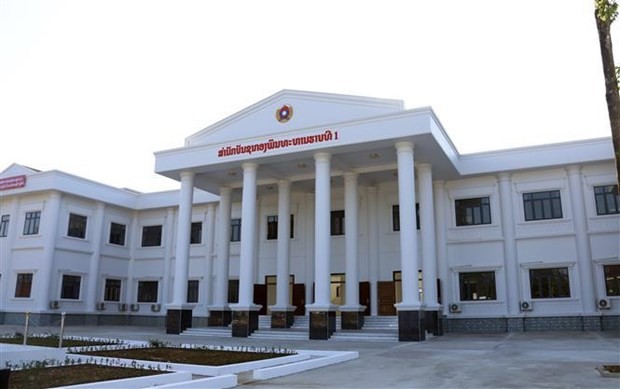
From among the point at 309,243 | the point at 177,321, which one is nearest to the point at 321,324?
the point at 177,321

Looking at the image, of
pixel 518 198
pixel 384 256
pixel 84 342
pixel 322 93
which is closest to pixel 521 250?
pixel 518 198

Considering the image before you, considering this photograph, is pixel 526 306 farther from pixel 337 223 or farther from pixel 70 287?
pixel 70 287

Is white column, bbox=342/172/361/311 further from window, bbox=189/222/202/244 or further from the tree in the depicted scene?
the tree

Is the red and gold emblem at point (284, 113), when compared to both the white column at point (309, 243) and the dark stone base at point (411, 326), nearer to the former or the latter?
the white column at point (309, 243)

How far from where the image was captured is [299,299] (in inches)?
890

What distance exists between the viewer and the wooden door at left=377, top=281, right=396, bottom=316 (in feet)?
68.0

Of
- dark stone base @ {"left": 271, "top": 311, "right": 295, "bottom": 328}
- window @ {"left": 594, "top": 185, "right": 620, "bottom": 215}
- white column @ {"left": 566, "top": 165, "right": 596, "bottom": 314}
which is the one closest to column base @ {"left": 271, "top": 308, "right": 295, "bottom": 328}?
dark stone base @ {"left": 271, "top": 311, "right": 295, "bottom": 328}

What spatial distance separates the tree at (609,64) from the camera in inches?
333

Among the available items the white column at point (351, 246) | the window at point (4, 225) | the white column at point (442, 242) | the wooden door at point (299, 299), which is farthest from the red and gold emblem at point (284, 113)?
the window at point (4, 225)

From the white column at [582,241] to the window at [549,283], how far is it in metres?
0.53

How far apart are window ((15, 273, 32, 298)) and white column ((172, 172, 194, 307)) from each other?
8239mm

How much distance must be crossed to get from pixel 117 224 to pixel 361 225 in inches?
512

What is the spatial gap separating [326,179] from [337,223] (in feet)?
18.2

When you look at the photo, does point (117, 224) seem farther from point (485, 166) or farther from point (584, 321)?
point (584, 321)
